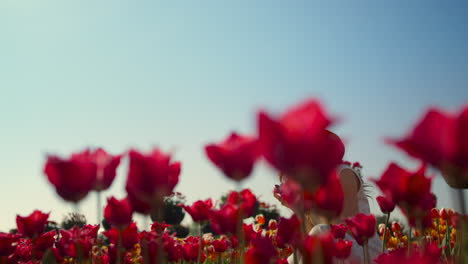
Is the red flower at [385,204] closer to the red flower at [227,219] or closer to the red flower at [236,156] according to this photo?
the red flower at [227,219]

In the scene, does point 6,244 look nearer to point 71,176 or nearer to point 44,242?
point 44,242

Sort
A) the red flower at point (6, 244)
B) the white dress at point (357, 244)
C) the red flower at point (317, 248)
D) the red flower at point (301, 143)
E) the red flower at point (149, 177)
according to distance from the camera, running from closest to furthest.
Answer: the red flower at point (301, 143)
the red flower at point (317, 248)
the red flower at point (149, 177)
the red flower at point (6, 244)
the white dress at point (357, 244)

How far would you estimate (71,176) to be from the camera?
6.54ft

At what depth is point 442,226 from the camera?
5.97 meters

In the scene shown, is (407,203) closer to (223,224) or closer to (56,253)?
(223,224)

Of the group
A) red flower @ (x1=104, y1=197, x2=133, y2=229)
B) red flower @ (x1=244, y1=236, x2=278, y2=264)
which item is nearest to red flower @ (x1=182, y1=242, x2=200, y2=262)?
red flower @ (x1=104, y1=197, x2=133, y2=229)

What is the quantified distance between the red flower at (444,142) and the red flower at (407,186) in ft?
1.42

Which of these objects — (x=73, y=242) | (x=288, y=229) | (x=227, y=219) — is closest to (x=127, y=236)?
(x=73, y=242)

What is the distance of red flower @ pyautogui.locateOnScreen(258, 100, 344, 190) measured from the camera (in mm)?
1425

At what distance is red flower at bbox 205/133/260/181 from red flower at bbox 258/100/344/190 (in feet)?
1.07

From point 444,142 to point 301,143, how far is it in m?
0.48

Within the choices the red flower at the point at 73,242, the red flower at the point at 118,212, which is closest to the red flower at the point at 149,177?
the red flower at the point at 118,212

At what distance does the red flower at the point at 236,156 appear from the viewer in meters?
1.84

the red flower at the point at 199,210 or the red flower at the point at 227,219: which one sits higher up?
the red flower at the point at 227,219
